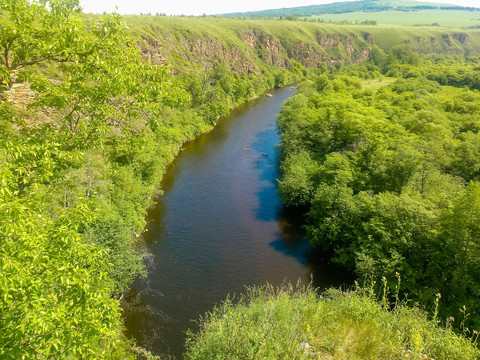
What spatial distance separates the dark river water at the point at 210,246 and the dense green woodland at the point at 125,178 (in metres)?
1.88

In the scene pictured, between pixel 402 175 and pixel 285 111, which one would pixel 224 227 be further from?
pixel 285 111

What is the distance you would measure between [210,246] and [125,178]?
1077cm

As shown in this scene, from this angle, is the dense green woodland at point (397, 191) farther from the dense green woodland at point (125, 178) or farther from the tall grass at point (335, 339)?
the tall grass at point (335, 339)

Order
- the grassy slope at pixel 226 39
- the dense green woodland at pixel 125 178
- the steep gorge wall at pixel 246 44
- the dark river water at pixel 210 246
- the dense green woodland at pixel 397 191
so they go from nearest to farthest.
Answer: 1. the dense green woodland at pixel 125 178
2. the dense green woodland at pixel 397 191
3. the dark river water at pixel 210 246
4. the grassy slope at pixel 226 39
5. the steep gorge wall at pixel 246 44

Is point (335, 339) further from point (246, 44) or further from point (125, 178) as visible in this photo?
point (246, 44)

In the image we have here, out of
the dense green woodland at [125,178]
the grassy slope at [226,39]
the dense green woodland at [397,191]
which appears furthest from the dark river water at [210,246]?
the grassy slope at [226,39]

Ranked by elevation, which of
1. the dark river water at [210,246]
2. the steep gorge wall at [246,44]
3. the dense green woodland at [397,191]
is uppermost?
the steep gorge wall at [246,44]

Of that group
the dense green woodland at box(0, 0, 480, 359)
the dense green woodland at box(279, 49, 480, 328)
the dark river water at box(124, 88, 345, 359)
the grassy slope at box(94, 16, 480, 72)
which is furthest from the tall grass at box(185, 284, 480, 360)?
the grassy slope at box(94, 16, 480, 72)

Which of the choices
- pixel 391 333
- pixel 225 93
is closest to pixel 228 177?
pixel 391 333

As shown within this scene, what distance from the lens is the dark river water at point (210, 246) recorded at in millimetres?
22562

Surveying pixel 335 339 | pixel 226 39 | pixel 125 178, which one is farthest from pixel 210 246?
pixel 226 39

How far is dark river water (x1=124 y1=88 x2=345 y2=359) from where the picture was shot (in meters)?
22.6

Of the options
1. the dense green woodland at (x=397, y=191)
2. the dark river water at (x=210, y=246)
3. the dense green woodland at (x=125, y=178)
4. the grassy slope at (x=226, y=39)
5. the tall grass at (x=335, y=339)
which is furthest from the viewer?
the grassy slope at (x=226, y=39)

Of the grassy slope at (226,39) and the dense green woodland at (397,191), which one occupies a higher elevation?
the grassy slope at (226,39)
